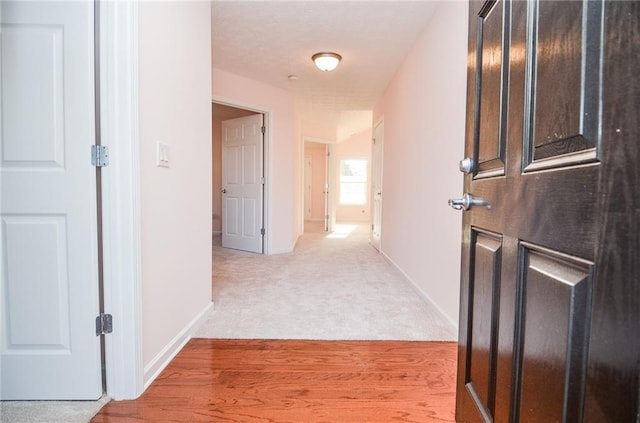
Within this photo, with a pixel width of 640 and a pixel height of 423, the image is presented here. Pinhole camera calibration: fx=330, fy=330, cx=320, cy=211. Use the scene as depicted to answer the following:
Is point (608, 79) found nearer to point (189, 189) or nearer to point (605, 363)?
point (605, 363)

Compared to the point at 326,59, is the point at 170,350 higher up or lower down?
lower down

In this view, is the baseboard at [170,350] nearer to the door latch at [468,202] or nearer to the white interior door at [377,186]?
the door latch at [468,202]

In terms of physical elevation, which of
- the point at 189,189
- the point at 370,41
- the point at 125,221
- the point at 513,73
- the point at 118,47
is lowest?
the point at 125,221

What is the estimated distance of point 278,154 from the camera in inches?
185

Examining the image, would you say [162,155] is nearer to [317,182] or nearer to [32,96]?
[32,96]

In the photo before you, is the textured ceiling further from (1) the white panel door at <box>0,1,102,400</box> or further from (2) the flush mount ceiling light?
(1) the white panel door at <box>0,1,102,400</box>

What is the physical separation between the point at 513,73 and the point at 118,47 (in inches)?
55.7

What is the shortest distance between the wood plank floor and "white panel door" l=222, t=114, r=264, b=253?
291cm

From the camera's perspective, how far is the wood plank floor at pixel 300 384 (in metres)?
1.30

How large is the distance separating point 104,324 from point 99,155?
27.5 inches

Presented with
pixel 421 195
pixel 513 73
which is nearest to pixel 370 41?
pixel 421 195

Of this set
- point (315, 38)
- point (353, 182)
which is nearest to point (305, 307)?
point (315, 38)

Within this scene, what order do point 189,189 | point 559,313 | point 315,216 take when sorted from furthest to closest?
1. point 315,216
2. point 189,189
3. point 559,313

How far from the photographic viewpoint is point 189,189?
2006mm
